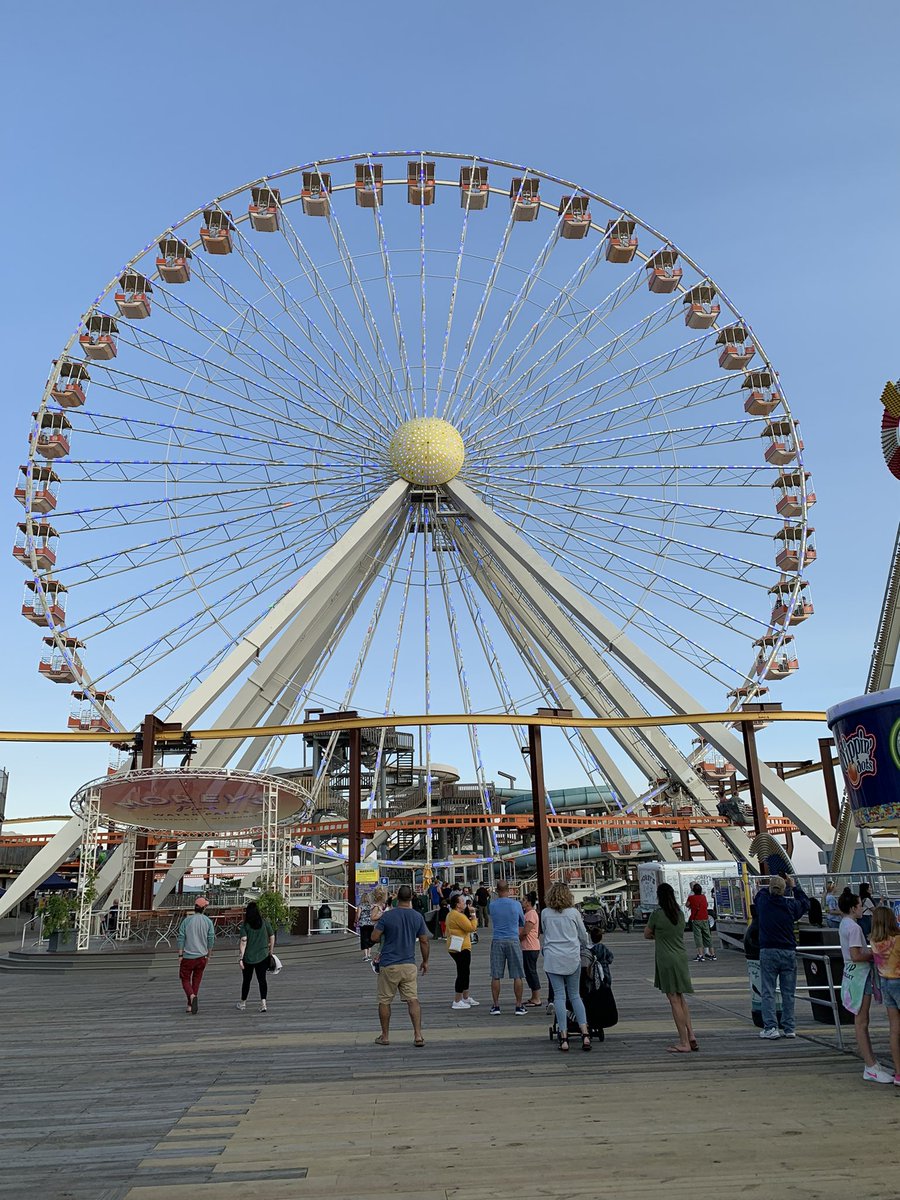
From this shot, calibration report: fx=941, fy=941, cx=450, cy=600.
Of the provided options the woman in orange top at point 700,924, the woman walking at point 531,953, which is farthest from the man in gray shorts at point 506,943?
the woman in orange top at point 700,924

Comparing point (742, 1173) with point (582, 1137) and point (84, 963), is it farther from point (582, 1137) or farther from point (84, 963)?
point (84, 963)

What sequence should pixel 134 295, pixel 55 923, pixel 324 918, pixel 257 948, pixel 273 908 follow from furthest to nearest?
pixel 134 295 < pixel 324 918 < pixel 55 923 < pixel 273 908 < pixel 257 948

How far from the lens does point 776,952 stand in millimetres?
7418

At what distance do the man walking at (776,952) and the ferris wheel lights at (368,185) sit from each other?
2515cm

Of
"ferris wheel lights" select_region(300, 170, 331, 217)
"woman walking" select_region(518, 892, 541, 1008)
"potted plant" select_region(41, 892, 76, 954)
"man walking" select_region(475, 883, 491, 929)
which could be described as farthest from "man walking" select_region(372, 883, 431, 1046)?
"ferris wheel lights" select_region(300, 170, 331, 217)

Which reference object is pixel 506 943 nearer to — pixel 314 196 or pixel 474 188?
pixel 314 196

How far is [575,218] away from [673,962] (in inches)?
992

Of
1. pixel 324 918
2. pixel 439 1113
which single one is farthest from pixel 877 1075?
pixel 324 918

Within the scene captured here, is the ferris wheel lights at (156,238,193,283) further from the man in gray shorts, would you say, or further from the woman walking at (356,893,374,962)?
the man in gray shorts

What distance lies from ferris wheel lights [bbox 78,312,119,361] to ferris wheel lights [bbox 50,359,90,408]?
494 mm

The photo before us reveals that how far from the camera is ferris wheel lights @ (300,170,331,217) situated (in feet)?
89.8

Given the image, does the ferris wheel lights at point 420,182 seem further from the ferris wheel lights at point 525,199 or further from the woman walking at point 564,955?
the woman walking at point 564,955

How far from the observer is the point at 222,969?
15.9 metres

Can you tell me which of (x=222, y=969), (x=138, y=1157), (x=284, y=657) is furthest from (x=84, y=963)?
(x=138, y=1157)
